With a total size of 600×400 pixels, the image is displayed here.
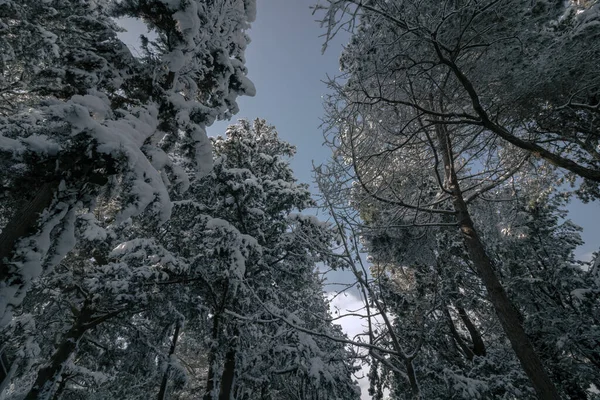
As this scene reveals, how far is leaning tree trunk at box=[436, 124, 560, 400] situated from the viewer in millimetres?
3303

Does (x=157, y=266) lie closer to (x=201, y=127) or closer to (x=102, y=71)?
(x=201, y=127)

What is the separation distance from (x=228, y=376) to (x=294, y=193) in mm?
5691

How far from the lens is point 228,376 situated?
7797 mm

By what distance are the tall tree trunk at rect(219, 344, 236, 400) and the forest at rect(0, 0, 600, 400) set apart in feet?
0.13

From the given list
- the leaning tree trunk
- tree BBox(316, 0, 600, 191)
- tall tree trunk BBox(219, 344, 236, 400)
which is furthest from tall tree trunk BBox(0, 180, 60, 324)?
tall tree trunk BBox(219, 344, 236, 400)

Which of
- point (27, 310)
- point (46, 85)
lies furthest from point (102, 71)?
point (27, 310)

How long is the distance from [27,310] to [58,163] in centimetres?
885

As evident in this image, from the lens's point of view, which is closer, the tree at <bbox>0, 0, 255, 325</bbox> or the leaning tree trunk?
the tree at <bbox>0, 0, 255, 325</bbox>

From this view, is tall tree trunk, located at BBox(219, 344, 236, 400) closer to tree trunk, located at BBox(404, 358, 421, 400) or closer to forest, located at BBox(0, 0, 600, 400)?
forest, located at BBox(0, 0, 600, 400)

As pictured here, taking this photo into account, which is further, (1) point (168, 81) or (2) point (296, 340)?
(2) point (296, 340)

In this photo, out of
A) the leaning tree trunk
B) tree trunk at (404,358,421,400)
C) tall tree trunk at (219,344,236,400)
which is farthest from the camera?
tall tree trunk at (219,344,236,400)

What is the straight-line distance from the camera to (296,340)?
5.74m

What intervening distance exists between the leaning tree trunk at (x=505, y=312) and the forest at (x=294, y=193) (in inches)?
1.2

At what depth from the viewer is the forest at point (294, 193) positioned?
130 inches
